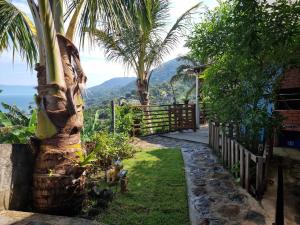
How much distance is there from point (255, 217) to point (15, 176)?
326 cm

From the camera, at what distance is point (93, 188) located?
13.2 feet

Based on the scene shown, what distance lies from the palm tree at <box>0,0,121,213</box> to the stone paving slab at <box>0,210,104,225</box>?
0.21 m

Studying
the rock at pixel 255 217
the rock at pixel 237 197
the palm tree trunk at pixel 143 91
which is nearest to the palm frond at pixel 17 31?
the rock at pixel 237 197

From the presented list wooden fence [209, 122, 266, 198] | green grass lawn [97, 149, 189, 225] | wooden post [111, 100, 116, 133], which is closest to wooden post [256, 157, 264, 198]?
wooden fence [209, 122, 266, 198]

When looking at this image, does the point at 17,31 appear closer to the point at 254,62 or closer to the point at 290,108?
the point at 254,62

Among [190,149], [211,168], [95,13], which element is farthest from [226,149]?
[95,13]

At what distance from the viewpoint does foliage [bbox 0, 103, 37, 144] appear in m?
4.81

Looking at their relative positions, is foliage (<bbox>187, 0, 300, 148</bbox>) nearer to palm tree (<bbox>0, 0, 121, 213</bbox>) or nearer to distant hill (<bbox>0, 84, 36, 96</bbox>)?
palm tree (<bbox>0, 0, 121, 213</bbox>)

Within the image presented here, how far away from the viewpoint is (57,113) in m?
3.34

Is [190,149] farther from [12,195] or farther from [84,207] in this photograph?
[12,195]

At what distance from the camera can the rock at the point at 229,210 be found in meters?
3.54

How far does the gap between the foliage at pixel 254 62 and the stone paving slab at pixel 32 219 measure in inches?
128

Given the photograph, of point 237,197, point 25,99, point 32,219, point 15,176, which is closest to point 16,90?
point 25,99

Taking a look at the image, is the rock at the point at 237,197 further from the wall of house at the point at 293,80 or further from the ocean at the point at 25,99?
the wall of house at the point at 293,80
